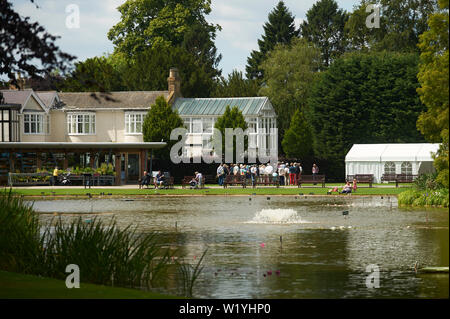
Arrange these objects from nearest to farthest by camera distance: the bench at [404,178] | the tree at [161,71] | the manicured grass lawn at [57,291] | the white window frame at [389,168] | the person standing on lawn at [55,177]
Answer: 1. the manicured grass lawn at [57,291]
2. the bench at [404,178]
3. the person standing on lawn at [55,177]
4. the white window frame at [389,168]
5. the tree at [161,71]

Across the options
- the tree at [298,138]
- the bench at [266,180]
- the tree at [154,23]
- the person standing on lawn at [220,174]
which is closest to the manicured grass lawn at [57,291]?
the bench at [266,180]

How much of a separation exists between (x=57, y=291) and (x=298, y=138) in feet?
223

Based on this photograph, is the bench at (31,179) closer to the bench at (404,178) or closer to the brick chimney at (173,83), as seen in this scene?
the brick chimney at (173,83)

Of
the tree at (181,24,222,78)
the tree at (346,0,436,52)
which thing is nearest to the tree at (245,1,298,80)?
the tree at (181,24,222,78)

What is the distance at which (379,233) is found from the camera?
24.1 meters

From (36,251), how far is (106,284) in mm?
2407

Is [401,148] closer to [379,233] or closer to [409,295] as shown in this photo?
[379,233]

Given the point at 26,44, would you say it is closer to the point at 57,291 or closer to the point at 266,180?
the point at 57,291

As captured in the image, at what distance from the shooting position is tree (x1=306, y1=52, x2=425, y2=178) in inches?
2960

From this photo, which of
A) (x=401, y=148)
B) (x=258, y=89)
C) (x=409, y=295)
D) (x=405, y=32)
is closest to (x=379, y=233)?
(x=409, y=295)

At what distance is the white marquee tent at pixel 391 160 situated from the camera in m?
63.6

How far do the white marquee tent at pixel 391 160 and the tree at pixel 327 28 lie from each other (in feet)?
109

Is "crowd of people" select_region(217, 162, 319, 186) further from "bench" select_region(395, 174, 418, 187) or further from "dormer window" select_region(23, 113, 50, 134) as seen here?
"dormer window" select_region(23, 113, 50, 134)

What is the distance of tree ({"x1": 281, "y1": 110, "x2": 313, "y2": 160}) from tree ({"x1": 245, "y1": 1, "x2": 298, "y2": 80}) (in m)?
25.5
